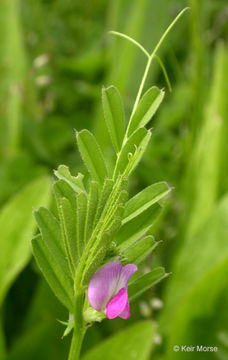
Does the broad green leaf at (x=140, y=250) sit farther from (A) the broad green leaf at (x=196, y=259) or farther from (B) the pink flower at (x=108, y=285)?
(A) the broad green leaf at (x=196, y=259)

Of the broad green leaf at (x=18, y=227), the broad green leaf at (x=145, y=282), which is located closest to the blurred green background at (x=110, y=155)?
the broad green leaf at (x=18, y=227)

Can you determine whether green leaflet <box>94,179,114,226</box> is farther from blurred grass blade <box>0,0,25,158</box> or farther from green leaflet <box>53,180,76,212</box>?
blurred grass blade <box>0,0,25,158</box>

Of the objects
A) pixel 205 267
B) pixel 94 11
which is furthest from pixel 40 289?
pixel 94 11

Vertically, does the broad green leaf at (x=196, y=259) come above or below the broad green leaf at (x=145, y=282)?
above

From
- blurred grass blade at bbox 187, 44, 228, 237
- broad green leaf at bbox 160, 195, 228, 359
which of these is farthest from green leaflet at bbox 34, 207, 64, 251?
blurred grass blade at bbox 187, 44, 228, 237

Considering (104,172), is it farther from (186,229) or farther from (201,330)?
(186,229)

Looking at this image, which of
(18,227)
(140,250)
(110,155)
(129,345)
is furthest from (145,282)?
(110,155)
